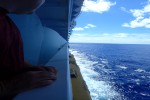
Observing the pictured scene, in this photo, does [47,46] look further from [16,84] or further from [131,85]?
[131,85]

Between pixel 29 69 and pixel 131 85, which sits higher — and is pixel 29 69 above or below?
above

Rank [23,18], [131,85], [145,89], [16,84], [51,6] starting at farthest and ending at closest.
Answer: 1. [131,85]
2. [145,89]
3. [51,6]
4. [23,18]
5. [16,84]

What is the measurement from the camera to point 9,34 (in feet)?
4.07

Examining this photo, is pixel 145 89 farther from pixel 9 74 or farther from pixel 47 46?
pixel 9 74

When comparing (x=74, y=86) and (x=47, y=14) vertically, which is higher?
(x=47, y=14)

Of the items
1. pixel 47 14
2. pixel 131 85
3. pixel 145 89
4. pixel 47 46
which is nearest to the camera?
pixel 47 46

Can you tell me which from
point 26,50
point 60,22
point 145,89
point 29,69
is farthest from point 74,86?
point 145,89

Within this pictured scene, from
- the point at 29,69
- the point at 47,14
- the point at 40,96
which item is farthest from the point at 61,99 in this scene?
the point at 47,14

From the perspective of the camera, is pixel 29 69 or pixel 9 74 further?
pixel 29 69

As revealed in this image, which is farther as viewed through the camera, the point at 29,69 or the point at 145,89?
the point at 145,89

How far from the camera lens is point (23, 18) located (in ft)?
8.97

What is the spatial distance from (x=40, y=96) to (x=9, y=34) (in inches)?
15.4

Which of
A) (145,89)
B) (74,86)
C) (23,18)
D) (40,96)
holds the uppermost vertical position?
(23,18)

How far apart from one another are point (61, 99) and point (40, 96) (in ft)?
0.43
